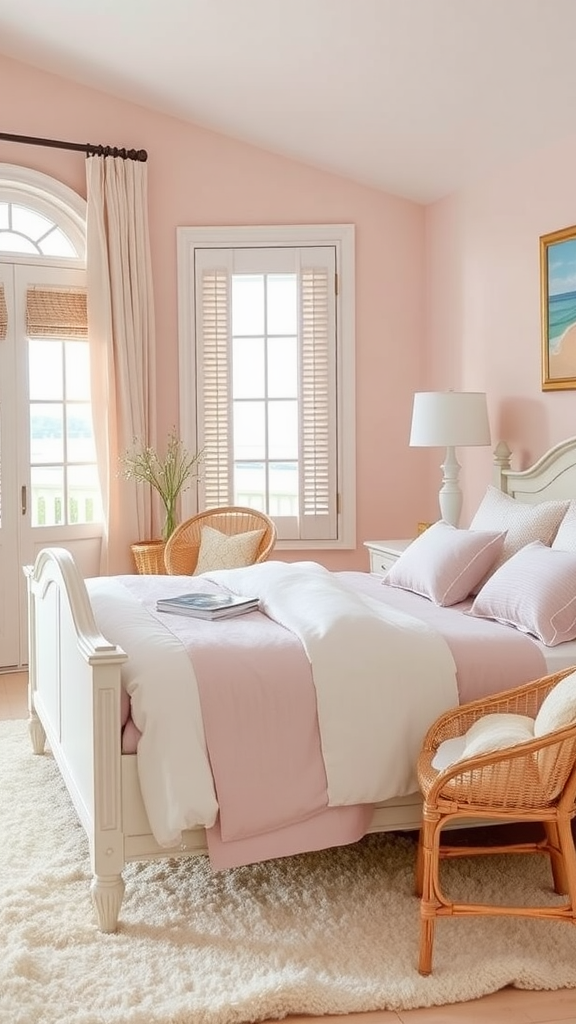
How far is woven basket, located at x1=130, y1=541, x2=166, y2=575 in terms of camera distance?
18.2 feet

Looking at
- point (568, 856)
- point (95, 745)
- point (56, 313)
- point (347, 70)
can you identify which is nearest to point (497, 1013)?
point (568, 856)

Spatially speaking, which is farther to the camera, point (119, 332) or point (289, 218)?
point (289, 218)

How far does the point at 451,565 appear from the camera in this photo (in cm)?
385

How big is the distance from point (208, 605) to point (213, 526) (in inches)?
81.2

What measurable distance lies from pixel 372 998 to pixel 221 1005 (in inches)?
13.8

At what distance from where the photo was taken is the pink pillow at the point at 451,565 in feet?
12.5

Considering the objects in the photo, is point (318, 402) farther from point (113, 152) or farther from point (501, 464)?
point (113, 152)

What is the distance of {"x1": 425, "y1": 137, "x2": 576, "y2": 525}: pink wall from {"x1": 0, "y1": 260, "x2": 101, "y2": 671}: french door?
1.98 meters

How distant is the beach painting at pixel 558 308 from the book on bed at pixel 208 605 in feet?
6.06

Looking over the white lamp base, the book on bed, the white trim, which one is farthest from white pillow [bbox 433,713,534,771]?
the white trim

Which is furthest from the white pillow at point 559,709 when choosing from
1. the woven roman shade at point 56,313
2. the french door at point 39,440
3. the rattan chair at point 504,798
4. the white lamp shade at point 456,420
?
the woven roman shade at point 56,313

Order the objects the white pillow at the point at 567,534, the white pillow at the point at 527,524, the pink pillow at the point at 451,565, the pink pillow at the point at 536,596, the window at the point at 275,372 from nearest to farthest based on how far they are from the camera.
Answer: the pink pillow at the point at 536,596 < the white pillow at the point at 567,534 < the pink pillow at the point at 451,565 < the white pillow at the point at 527,524 < the window at the point at 275,372

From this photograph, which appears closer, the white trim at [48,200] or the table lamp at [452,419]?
the table lamp at [452,419]

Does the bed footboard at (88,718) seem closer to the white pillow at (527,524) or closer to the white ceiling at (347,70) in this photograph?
the white pillow at (527,524)
